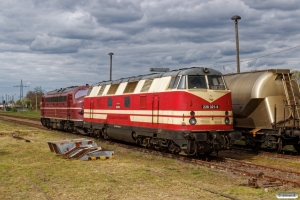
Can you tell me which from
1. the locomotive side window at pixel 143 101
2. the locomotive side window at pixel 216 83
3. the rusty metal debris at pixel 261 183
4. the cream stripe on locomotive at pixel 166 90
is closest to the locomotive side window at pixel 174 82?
the cream stripe on locomotive at pixel 166 90

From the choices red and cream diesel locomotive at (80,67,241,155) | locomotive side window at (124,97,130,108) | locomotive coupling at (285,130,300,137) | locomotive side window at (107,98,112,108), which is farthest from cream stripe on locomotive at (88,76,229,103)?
locomotive coupling at (285,130,300,137)

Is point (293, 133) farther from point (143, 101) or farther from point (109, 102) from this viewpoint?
point (109, 102)

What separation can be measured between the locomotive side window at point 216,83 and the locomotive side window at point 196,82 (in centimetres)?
29

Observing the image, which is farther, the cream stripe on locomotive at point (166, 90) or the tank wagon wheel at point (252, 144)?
the tank wagon wheel at point (252, 144)

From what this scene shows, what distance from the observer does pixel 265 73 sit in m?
17.2

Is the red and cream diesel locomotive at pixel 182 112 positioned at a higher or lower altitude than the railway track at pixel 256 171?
higher

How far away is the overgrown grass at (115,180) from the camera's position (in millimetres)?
8984

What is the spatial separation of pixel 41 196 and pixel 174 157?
7462 millimetres

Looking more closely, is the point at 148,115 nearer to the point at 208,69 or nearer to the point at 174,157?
the point at 174,157

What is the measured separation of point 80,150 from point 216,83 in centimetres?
628

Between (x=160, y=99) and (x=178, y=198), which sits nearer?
(x=178, y=198)

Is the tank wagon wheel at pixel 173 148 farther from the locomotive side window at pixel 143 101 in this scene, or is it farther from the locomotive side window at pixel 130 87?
the locomotive side window at pixel 130 87

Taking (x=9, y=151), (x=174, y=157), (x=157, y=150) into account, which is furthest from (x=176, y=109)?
(x=9, y=151)

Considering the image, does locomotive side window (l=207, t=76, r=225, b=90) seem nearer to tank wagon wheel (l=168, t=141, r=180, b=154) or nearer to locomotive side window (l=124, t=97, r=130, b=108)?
tank wagon wheel (l=168, t=141, r=180, b=154)
